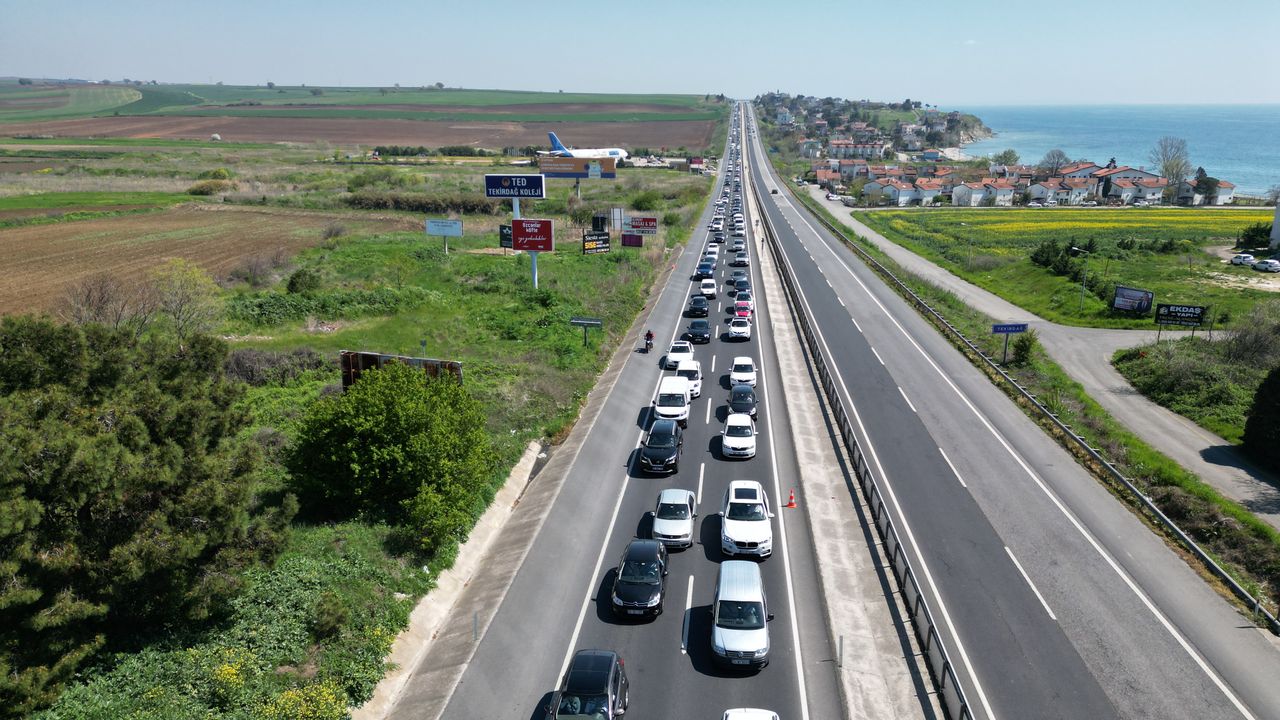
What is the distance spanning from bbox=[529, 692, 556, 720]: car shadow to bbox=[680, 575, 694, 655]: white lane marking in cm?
350

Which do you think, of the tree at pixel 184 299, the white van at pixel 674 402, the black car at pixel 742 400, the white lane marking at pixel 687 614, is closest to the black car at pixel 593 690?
the white lane marking at pixel 687 614

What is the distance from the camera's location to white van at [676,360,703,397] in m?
37.9

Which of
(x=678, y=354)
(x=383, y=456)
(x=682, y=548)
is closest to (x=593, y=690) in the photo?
(x=682, y=548)

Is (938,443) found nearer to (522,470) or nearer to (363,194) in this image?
(522,470)

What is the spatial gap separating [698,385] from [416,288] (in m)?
26.3

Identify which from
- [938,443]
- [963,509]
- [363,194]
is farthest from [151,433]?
[363,194]

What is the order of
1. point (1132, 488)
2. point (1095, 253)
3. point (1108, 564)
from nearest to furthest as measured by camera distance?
1. point (1108, 564)
2. point (1132, 488)
3. point (1095, 253)

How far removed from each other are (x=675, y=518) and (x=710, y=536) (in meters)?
1.41

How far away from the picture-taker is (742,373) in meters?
39.2

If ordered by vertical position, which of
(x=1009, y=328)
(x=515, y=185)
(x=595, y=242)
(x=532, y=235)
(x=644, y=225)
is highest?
(x=515, y=185)

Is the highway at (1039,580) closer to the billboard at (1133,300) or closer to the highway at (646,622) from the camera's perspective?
the highway at (646,622)

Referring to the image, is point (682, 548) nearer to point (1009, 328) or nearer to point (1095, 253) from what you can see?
point (1009, 328)

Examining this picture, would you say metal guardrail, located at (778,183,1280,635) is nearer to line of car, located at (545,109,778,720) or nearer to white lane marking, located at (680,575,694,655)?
line of car, located at (545,109,778,720)

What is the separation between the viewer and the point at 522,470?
2958 cm
